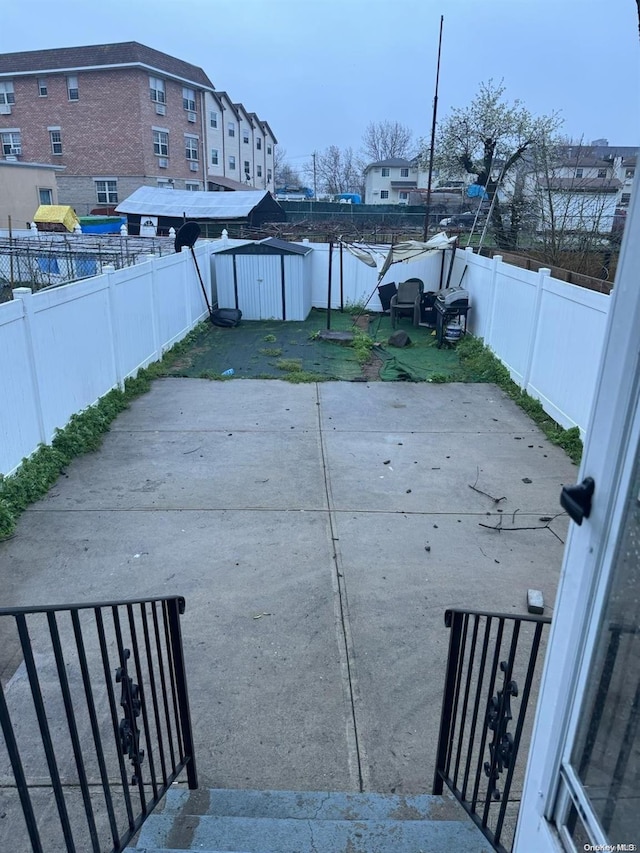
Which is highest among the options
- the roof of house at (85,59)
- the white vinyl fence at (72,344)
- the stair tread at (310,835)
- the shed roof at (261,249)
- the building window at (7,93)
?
the roof of house at (85,59)

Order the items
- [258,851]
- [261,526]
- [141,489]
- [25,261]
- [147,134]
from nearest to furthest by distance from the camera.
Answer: [258,851]
[261,526]
[141,489]
[25,261]
[147,134]

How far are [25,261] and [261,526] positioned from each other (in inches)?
481

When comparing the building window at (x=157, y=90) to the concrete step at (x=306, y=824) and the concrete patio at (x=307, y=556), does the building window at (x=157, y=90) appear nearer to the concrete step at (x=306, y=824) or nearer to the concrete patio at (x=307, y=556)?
the concrete patio at (x=307, y=556)

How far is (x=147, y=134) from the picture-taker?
33.9m

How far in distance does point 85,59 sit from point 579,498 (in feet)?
134

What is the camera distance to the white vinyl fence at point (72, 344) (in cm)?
531

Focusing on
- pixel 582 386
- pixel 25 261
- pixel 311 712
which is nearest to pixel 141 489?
pixel 311 712

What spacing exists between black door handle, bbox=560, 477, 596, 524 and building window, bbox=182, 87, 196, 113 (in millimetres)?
42867

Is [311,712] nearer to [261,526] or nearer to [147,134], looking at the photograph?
[261,526]

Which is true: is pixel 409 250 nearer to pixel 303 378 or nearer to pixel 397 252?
pixel 397 252

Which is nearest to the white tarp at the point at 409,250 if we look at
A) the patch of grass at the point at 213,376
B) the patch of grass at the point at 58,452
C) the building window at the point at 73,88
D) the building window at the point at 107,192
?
the patch of grass at the point at 213,376

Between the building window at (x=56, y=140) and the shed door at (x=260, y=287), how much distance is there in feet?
91.9

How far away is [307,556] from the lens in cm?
448

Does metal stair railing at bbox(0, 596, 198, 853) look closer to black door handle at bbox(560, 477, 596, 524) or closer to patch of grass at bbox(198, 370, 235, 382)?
black door handle at bbox(560, 477, 596, 524)
